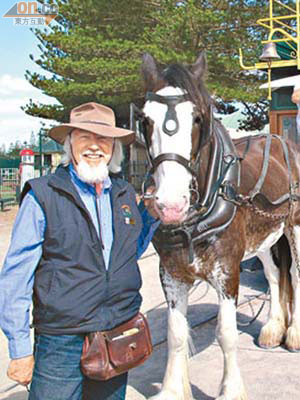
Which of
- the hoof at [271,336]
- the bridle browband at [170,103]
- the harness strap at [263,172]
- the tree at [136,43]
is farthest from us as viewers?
the tree at [136,43]

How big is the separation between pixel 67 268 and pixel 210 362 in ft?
6.98

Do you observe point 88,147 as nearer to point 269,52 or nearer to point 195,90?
point 195,90

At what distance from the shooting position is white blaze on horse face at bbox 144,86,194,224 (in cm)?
206

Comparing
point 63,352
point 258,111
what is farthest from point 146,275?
point 258,111

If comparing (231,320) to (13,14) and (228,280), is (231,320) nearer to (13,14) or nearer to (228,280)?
(228,280)

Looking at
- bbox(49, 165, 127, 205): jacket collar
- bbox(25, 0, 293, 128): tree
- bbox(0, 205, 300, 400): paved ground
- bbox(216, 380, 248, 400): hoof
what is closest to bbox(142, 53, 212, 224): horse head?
bbox(49, 165, 127, 205): jacket collar

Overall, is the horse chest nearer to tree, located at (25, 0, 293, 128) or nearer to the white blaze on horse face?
the white blaze on horse face

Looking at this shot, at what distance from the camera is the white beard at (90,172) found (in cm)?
184

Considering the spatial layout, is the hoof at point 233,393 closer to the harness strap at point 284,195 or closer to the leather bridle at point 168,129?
the harness strap at point 284,195

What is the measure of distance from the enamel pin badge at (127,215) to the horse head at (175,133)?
147mm

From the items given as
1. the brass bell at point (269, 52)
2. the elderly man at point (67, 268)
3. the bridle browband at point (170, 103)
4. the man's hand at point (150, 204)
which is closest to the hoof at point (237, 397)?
the elderly man at point (67, 268)

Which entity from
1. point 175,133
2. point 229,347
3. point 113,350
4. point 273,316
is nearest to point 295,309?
point 273,316

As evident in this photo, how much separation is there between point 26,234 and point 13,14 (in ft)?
47.4

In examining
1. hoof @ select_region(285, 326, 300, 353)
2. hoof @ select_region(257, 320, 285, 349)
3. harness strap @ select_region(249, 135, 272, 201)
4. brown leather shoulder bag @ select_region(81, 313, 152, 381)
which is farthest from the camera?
hoof @ select_region(257, 320, 285, 349)
